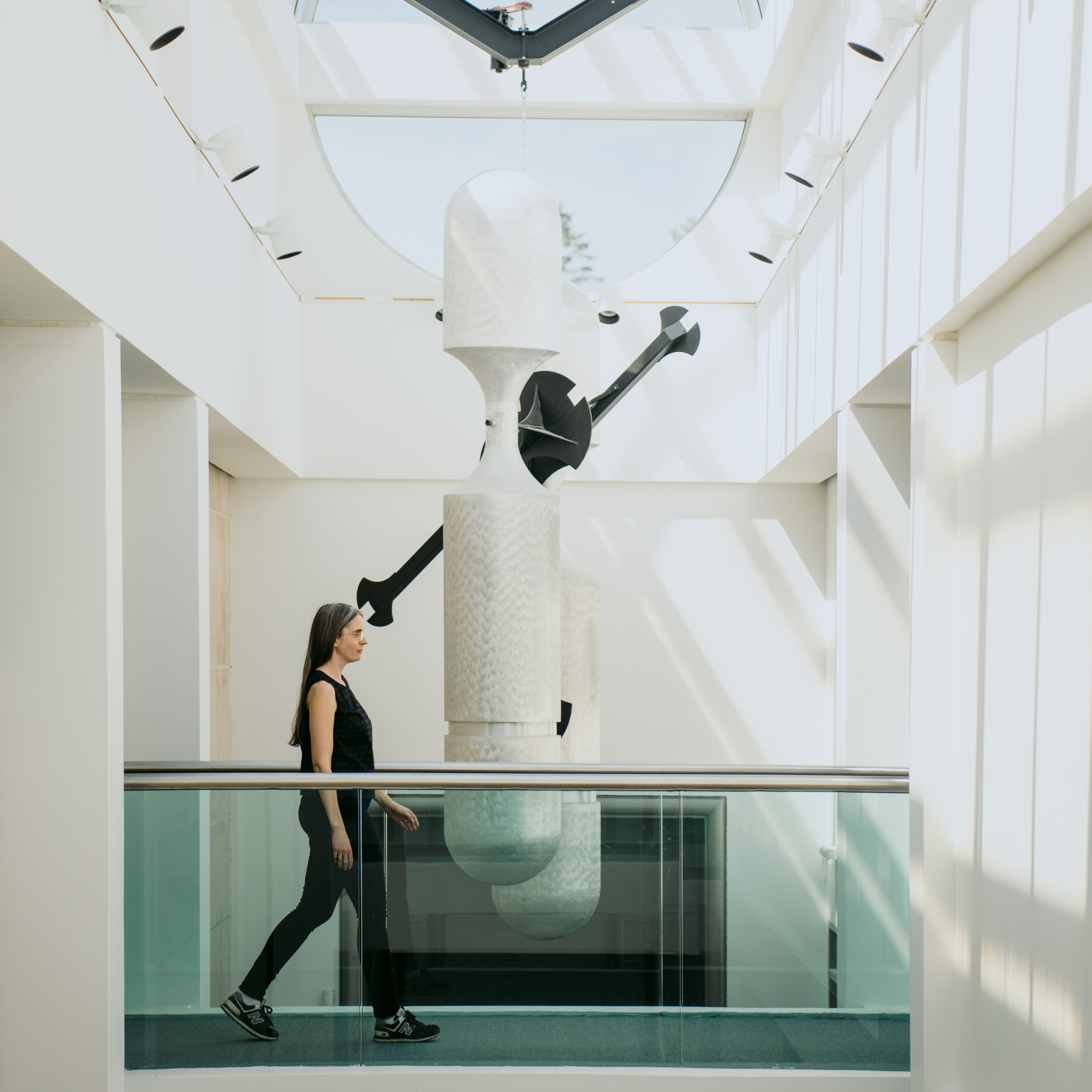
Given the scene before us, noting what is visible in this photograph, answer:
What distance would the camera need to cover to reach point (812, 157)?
5.57 metres

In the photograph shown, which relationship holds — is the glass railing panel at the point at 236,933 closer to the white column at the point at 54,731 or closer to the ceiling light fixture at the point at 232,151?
the white column at the point at 54,731

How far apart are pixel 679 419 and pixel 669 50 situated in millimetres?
→ 2607

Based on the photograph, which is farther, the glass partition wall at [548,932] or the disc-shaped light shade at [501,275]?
the disc-shaped light shade at [501,275]

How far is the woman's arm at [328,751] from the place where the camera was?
3.84m

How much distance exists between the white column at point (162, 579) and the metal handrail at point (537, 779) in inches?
37.5

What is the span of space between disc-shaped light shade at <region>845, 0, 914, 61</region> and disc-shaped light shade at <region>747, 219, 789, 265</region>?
6.85 ft

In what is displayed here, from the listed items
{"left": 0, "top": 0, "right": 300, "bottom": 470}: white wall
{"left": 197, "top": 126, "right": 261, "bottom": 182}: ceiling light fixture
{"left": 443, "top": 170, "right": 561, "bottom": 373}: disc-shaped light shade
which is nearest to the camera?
{"left": 0, "top": 0, "right": 300, "bottom": 470}: white wall

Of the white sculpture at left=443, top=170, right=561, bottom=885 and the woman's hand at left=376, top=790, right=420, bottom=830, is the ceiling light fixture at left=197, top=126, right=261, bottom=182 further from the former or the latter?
the woman's hand at left=376, top=790, right=420, bottom=830

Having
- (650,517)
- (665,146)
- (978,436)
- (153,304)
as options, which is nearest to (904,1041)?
(978,436)

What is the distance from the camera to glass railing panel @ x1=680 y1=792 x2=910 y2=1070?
3.86 metres

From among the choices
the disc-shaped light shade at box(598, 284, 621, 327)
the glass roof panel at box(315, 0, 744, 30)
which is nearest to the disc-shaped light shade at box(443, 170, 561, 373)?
the disc-shaped light shade at box(598, 284, 621, 327)

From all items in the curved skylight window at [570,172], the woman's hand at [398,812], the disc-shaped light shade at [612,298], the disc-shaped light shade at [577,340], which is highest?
the curved skylight window at [570,172]

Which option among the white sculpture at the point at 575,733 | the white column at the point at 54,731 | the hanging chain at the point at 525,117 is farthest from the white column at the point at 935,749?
the hanging chain at the point at 525,117

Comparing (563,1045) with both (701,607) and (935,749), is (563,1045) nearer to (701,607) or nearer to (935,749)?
(935,749)
